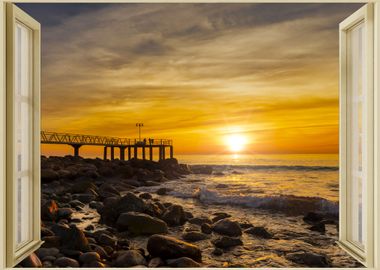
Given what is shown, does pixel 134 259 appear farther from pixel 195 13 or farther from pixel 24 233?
pixel 195 13

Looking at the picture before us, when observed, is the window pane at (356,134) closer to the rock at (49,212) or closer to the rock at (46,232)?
the rock at (46,232)

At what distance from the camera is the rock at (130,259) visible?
2850mm

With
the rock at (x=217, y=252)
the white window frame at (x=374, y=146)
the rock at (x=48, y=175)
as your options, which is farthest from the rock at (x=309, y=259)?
the rock at (x=48, y=175)

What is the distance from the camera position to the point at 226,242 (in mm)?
3279

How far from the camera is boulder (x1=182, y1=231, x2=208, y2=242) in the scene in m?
3.47

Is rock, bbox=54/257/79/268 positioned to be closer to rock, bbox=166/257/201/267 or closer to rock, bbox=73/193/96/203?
rock, bbox=166/257/201/267

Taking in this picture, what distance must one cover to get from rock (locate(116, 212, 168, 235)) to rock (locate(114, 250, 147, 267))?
512 millimetres

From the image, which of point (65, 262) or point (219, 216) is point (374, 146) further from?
point (219, 216)

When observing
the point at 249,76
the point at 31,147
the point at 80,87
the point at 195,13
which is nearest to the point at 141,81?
the point at 80,87

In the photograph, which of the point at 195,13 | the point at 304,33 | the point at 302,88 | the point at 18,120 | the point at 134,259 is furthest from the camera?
the point at 302,88

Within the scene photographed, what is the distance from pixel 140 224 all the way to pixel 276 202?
2.37 meters

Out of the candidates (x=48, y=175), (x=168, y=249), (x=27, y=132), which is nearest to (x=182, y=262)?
(x=168, y=249)

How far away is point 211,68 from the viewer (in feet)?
14.4

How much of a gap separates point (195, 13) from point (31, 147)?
2.49 metres
